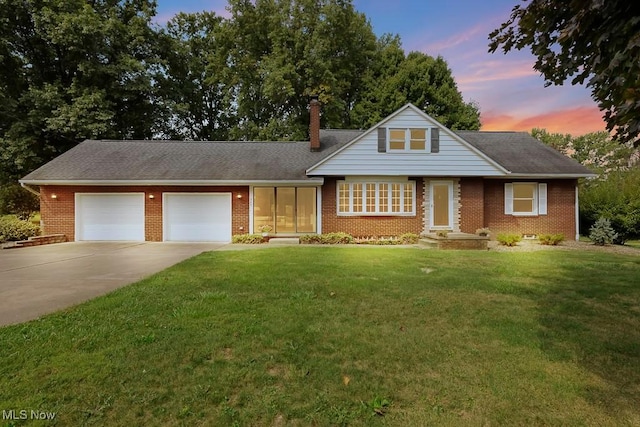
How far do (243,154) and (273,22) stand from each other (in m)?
15.3

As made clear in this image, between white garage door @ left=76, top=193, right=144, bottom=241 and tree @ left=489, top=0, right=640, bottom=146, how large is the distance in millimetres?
14775

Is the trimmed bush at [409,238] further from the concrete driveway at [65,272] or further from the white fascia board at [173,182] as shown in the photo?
the concrete driveway at [65,272]

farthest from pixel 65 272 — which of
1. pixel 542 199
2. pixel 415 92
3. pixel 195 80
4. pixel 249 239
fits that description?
pixel 195 80

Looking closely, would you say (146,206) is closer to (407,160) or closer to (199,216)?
(199,216)

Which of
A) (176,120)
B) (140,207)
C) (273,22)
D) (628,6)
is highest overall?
(273,22)

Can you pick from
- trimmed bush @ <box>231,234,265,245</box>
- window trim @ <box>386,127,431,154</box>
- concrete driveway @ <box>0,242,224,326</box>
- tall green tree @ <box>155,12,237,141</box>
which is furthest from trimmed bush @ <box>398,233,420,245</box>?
tall green tree @ <box>155,12,237,141</box>

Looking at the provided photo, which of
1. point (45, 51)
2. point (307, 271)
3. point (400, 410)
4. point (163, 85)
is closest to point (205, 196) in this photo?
point (307, 271)

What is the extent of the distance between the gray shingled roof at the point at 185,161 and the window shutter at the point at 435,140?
15.6 ft

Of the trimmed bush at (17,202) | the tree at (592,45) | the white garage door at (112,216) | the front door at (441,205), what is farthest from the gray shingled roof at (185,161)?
the tree at (592,45)

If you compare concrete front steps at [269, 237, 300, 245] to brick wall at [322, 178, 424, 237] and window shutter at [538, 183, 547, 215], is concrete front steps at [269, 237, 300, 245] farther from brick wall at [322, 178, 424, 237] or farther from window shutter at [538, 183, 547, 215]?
window shutter at [538, 183, 547, 215]

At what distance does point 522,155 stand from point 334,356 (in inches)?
656

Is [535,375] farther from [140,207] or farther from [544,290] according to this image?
[140,207]

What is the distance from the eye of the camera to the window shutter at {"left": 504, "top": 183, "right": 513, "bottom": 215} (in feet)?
52.0

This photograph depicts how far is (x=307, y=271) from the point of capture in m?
7.67
